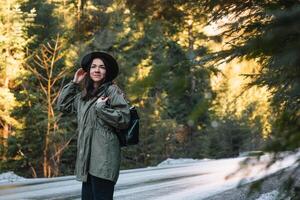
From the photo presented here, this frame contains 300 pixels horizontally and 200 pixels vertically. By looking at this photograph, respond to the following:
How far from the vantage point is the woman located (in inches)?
165

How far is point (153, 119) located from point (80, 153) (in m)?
25.2

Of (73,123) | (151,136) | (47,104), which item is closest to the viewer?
(47,104)

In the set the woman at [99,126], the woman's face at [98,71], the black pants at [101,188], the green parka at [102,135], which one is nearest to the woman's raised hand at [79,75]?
the woman at [99,126]

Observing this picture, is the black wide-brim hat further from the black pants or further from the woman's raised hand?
the black pants

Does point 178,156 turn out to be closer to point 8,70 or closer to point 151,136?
point 151,136

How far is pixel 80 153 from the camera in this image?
4.32 m

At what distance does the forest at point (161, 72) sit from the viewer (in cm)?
221

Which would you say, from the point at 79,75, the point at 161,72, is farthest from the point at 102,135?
the point at 161,72

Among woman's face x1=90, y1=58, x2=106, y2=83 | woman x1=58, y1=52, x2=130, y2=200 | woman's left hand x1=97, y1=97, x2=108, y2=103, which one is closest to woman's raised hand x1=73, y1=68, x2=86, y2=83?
woman x1=58, y1=52, x2=130, y2=200

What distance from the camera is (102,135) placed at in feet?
13.9

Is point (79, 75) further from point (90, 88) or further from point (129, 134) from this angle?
point (129, 134)

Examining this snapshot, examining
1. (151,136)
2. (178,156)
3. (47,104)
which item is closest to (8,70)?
(47,104)

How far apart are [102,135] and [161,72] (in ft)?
6.97

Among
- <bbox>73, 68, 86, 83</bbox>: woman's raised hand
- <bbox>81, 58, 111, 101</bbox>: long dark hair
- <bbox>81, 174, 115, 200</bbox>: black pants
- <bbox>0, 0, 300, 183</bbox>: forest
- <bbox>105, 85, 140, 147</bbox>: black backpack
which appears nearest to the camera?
<bbox>0, 0, 300, 183</bbox>: forest
